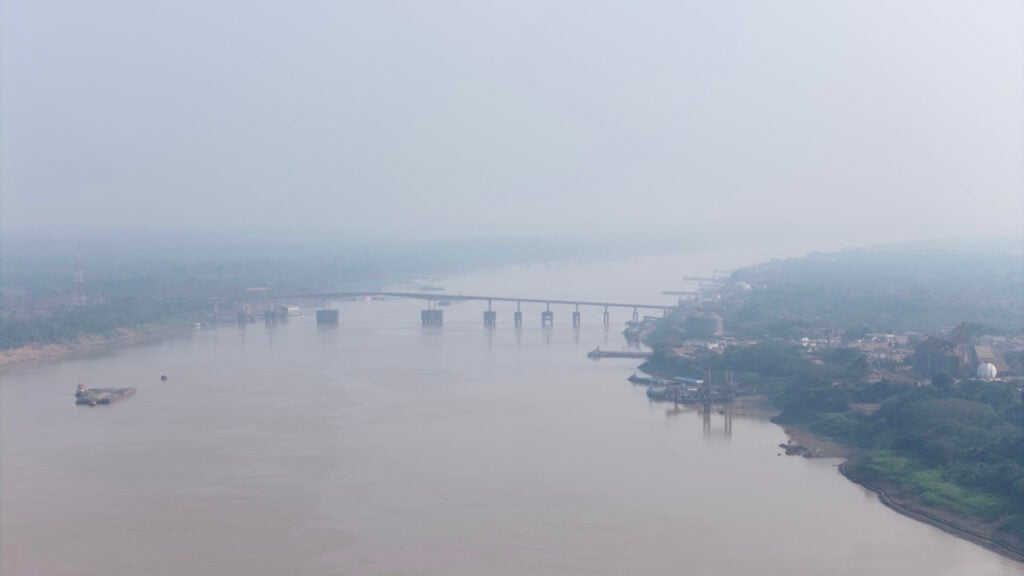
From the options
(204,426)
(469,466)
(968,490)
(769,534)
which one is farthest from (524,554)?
(204,426)

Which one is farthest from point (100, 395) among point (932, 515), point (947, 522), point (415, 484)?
point (947, 522)

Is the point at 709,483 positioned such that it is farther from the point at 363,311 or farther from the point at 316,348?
the point at 363,311

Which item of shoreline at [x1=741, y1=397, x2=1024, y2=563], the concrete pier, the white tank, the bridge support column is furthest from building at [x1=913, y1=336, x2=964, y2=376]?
the concrete pier

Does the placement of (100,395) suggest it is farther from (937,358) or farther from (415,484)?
(937,358)

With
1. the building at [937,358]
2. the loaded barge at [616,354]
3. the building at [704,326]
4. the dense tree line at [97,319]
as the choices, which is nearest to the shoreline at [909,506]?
the building at [937,358]

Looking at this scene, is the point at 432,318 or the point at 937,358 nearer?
the point at 937,358
